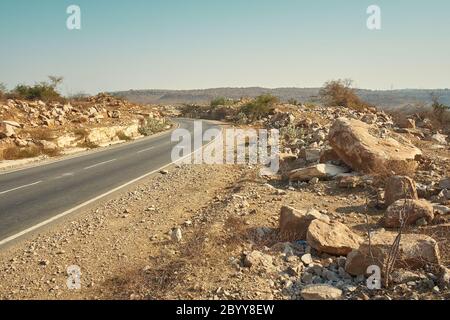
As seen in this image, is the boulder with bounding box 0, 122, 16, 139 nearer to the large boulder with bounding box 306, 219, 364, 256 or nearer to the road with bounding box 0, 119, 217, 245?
the road with bounding box 0, 119, 217, 245

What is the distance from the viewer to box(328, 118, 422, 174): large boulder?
1045 centimetres

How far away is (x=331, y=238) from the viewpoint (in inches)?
237

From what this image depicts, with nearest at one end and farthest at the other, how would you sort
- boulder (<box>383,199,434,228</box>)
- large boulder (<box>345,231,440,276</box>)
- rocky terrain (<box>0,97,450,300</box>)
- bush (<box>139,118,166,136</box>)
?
rocky terrain (<box>0,97,450,300</box>), large boulder (<box>345,231,440,276</box>), boulder (<box>383,199,434,228</box>), bush (<box>139,118,166,136</box>)

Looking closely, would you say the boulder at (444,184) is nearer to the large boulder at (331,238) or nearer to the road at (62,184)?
the large boulder at (331,238)

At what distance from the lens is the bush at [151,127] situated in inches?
1180

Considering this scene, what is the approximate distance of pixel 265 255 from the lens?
579 centimetres

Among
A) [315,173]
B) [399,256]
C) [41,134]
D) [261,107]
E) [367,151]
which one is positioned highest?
[261,107]

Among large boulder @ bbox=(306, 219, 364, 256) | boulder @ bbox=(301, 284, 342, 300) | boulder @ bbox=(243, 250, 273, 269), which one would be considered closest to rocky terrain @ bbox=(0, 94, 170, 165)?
boulder @ bbox=(243, 250, 273, 269)

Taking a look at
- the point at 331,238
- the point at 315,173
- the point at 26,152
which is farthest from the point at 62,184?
the point at 331,238

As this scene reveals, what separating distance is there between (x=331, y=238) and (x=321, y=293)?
4.63 feet

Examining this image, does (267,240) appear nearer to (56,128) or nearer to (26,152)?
(26,152)

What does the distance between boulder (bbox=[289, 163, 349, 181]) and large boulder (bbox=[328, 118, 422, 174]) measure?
488mm

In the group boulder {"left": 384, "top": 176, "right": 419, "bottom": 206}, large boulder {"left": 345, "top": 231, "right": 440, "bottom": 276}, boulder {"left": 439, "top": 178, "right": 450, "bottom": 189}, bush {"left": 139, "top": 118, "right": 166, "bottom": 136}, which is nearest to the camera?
large boulder {"left": 345, "top": 231, "right": 440, "bottom": 276}

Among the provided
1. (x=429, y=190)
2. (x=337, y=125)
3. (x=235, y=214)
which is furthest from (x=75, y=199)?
(x=429, y=190)
